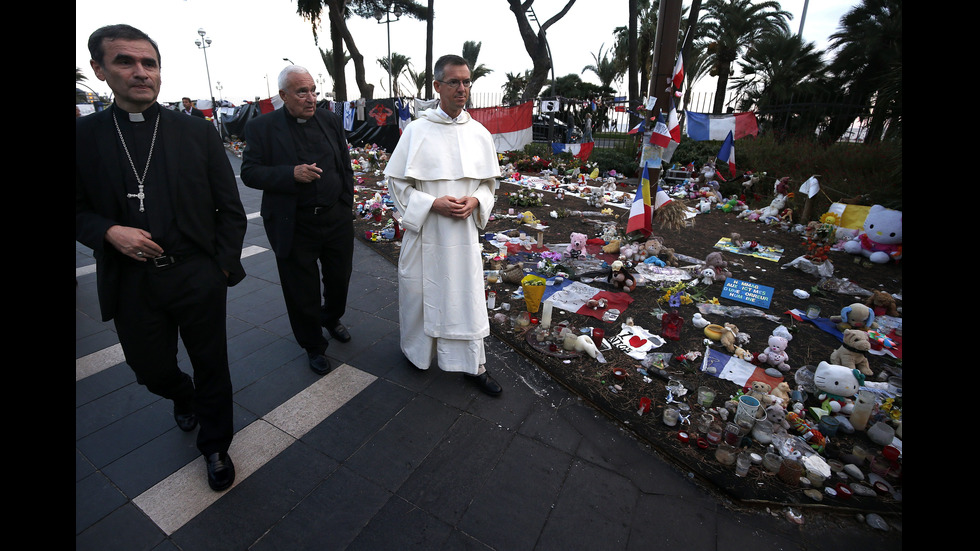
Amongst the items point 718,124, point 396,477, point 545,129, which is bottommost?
point 396,477

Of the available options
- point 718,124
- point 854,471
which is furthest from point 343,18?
point 854,471

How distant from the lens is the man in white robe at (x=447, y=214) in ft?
9.34

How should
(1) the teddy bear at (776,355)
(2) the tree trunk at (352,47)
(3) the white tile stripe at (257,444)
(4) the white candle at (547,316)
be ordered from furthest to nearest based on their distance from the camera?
(2) the tree trunk at (352,47), (4) the white candle at (547,316), (1) the teddy bear at (776,355), (3) the white tile stripe at (257,444)

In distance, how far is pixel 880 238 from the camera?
595 cm

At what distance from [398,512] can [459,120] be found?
2341 millimetres

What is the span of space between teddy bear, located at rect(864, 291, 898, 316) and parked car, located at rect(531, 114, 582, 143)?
1271 cm

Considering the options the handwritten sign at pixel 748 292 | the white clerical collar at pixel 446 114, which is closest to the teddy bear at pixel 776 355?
the handwritten sign at pixel 748 292

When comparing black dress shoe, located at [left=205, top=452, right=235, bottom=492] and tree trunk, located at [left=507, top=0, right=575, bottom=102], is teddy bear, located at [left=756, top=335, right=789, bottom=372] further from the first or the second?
tree trunk, located at [left=507, top=0, right=575, bottom=102]

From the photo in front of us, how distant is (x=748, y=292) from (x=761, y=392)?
6.89 feet

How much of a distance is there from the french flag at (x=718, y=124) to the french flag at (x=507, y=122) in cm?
593

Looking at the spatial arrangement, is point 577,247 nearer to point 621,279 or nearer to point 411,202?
point 621,279

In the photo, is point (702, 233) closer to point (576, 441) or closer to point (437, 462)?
point (576, 441)

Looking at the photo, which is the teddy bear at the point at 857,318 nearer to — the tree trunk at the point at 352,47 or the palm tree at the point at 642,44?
Result: the palm tree at the point at 642,44

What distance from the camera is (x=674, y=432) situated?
2.81 meters
